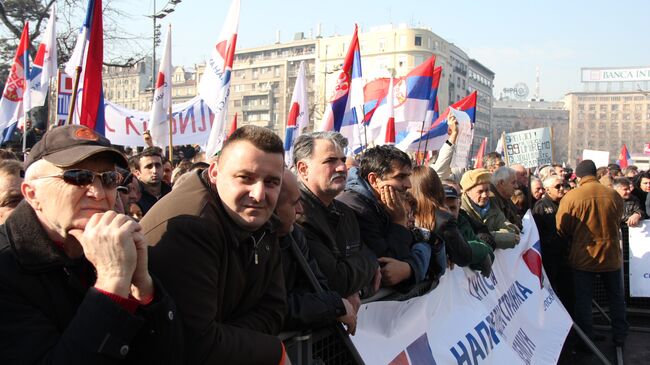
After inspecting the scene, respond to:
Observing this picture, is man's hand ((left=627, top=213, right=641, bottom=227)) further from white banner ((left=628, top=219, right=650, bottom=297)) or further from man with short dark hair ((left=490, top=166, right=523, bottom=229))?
man with short dark hair ((left=490, top=166, right=523, bottom=229))

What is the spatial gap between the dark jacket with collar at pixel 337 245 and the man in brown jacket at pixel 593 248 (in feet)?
14.7

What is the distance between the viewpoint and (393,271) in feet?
12.4

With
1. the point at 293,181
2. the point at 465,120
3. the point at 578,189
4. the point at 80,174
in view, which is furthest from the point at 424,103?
the point at 80,174

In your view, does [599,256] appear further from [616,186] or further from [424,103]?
[424,103]

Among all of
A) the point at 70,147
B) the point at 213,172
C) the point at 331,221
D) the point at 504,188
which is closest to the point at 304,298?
the point at 213,172

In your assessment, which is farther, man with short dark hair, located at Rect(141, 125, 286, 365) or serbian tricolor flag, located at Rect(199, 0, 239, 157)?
serbian tricolor flag, located at Rect(199, 0, 239, 157)

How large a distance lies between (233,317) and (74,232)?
0.75 meters

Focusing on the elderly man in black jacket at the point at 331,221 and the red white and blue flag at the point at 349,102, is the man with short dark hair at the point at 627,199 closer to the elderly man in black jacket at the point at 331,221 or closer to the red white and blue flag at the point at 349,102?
the red white and blue flag at the point at 349,102

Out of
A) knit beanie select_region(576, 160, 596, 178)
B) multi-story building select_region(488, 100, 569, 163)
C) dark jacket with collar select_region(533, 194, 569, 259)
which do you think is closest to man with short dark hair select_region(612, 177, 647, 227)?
knit beanie select_region(576, 160, 596, 178)

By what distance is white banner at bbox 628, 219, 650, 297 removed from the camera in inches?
333

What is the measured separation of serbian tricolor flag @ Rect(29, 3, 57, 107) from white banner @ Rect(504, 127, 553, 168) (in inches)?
323

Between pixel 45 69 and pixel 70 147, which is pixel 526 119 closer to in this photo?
pixel 45 69

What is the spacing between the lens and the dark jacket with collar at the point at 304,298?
8.93ft

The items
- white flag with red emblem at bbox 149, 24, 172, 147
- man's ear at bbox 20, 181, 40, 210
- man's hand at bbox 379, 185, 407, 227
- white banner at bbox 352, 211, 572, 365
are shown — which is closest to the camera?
man's ear at bbox 20, 181, 40, 210
